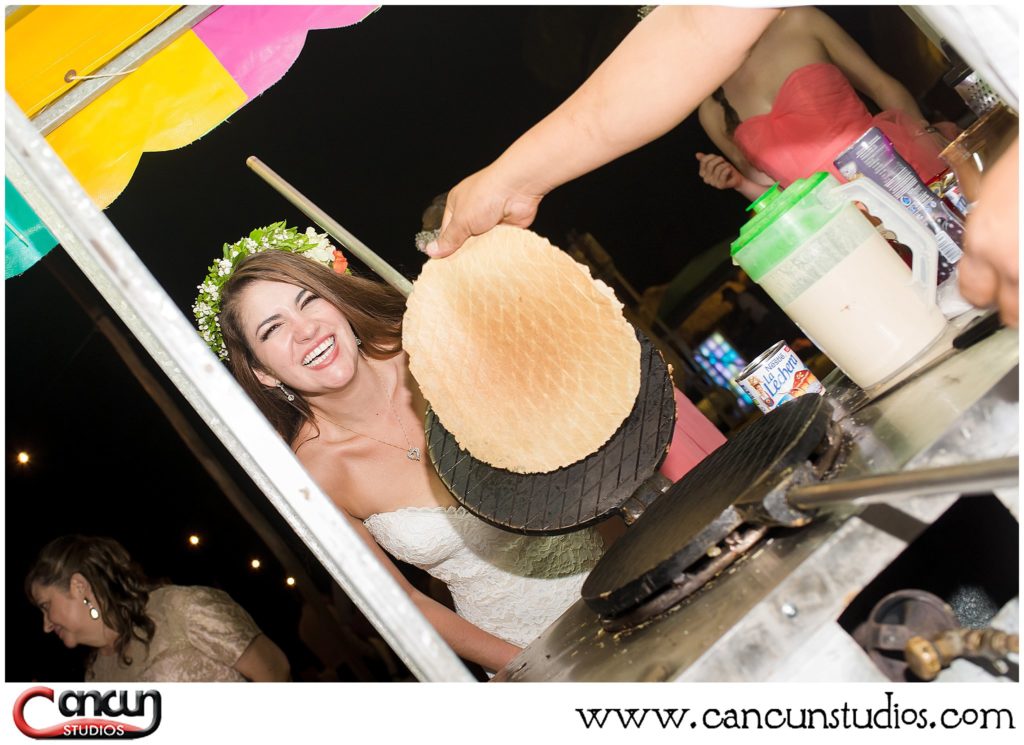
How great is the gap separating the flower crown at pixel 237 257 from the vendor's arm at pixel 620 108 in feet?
3.28

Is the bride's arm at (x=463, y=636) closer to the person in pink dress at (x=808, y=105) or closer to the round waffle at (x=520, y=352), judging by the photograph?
the round waffle at (x=520, y=352)

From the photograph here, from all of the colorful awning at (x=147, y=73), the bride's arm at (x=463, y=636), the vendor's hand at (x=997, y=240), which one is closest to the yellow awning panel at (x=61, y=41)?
the colorful awning at (x=147, y=73)

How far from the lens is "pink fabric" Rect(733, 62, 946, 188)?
2242 millimetres

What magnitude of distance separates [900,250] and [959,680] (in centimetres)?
97

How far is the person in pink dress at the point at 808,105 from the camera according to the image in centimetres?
226

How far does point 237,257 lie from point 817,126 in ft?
6.16

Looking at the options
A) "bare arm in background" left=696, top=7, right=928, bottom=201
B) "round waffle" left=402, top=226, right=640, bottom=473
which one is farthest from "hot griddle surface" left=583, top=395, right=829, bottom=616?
"bare arm in background" left=696, top=7, right=928, bottom=201

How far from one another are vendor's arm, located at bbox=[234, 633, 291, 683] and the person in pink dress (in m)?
2.71

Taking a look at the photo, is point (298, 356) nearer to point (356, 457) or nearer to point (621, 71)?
point (356, 457)

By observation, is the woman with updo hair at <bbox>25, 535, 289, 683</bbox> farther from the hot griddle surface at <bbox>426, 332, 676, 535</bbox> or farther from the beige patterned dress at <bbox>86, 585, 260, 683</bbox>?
the hot griddle surface at <bbox>426, 332, 676, 535</bbox>

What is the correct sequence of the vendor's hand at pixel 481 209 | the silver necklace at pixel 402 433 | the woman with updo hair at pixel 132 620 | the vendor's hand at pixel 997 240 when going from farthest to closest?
the woman with updo hair at pixel 132 620, the silver necklace at pixel 402 433, the vendor's hand at pixel 481 209, the vendor's hand at pixel 997 240

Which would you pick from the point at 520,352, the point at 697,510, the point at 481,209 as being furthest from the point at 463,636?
the point at 481,209

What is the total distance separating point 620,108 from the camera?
1.23 metres

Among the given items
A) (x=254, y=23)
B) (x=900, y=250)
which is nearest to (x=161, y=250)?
(x=254, y=23)
